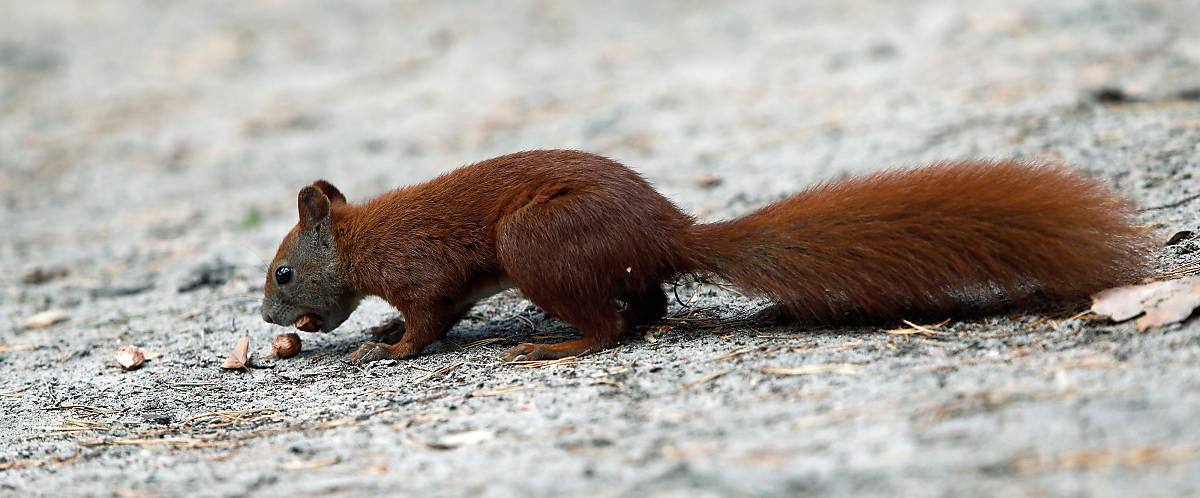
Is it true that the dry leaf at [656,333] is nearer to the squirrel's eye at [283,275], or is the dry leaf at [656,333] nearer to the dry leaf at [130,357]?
the squirrel's eye at [283,275]

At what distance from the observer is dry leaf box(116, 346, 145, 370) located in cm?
386

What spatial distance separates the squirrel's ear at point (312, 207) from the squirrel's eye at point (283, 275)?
18 cm

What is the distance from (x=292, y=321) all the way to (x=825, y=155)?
131 inches

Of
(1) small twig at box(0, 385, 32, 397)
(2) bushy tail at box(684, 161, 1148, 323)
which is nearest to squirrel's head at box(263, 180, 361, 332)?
(1) small twig at box(0, 385, 32, 397)

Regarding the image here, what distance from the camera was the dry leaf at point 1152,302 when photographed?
8.61ft

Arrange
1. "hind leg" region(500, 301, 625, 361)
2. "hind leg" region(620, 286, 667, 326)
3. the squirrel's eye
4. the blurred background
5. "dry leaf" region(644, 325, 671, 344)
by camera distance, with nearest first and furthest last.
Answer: "hind leg" region(500, 301, 625, 361) → "dry leaf" region(644, 325, 671, 344) → "hind leg" region(620, 286, 667, 326) → the squirrel's eye → the blurred background

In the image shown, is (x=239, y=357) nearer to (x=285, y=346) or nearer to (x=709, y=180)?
(x=285, y=346)

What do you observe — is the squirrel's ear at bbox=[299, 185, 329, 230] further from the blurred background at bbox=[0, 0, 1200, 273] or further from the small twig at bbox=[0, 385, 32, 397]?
the blurred background at bbox=[0, 0, 1200, 273]

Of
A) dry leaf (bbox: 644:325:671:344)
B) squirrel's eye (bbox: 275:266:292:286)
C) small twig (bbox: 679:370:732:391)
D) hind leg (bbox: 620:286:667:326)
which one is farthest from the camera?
squirrel's eye (bbox: 275:266:292:286)

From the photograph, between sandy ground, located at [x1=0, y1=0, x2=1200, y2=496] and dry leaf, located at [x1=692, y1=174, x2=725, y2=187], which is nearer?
sandy ground, located at [x1=0, y1=0, x2=1200, y2=496]

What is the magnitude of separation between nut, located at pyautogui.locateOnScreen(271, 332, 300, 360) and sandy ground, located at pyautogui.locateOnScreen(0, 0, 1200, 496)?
0.32 ft

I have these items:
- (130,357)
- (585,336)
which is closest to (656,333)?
(585,336)

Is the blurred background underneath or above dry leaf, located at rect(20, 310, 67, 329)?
above

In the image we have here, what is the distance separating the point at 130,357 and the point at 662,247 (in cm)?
218
